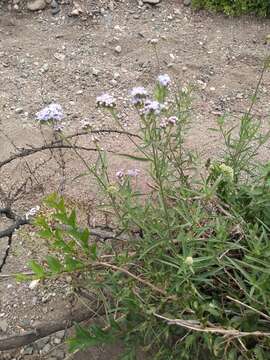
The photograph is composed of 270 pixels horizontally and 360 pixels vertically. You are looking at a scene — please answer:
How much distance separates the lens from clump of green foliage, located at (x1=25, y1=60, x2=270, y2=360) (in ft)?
6.11

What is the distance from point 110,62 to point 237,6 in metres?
1.00

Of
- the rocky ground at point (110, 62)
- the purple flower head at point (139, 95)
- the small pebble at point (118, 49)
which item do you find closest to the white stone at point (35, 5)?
the rocky ground at point (110, 62)

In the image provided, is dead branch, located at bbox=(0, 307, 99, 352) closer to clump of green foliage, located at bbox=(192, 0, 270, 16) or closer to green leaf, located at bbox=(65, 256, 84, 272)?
green leaf, located at bbox=(65, 256, 84, 272)

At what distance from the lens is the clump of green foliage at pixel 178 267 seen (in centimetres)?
186

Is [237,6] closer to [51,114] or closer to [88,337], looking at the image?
[51,114]

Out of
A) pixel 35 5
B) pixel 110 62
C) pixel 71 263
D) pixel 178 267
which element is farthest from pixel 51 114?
pixel 35 5

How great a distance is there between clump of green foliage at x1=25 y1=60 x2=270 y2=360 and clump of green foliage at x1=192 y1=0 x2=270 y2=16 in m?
2.13

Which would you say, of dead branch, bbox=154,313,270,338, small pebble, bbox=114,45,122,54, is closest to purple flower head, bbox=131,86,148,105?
dead branch, bbox=154,313,270,338

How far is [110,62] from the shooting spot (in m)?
3.84

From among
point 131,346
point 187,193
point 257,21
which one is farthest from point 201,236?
point 257,21

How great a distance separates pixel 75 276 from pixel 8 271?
763 mm

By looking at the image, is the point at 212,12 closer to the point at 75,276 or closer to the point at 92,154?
the point at 92,154

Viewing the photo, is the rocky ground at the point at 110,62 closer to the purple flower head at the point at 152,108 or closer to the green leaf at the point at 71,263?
the green leaf at the point at 71,263

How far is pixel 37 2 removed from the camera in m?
4.19
